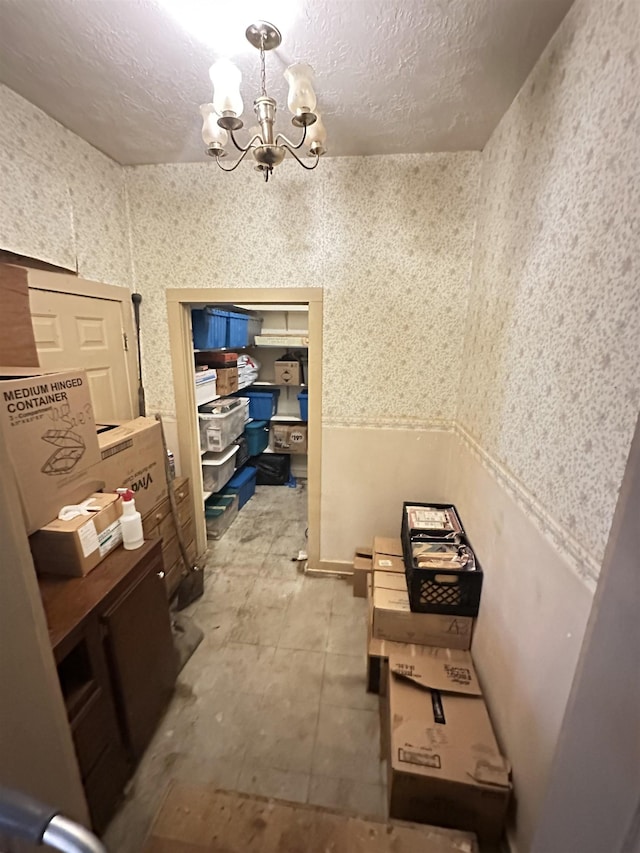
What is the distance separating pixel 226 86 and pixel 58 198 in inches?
45.3

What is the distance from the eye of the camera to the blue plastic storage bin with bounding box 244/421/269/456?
3.68m

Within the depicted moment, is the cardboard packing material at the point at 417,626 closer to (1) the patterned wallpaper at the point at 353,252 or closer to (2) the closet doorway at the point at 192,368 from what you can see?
(2) the closet doorway at the point at 192,368

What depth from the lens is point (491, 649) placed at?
1.35 meters

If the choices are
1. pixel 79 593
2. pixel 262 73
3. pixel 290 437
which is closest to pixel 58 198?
pixel 262 73

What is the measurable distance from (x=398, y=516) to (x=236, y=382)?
191 cm

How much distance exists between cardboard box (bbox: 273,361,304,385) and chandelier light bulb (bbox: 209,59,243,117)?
2.60 metres

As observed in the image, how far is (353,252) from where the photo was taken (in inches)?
77.8

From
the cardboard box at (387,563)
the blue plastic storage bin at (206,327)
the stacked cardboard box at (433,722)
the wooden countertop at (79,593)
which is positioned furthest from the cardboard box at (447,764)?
the blue plastic storage bin at (206,327)

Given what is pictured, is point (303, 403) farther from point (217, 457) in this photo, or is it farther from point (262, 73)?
point (262, 73)

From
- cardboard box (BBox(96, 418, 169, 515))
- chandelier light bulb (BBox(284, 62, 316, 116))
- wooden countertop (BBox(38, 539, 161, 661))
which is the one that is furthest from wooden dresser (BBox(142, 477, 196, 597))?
chandelier light bulb (BBox(284, 62, 316, 116))

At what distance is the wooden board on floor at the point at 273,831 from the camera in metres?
0.98

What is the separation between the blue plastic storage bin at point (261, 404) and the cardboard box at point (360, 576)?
200 centimetres

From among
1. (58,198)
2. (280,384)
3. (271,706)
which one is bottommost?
(271,706)

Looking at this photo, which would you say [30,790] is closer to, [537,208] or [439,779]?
[439,779]
